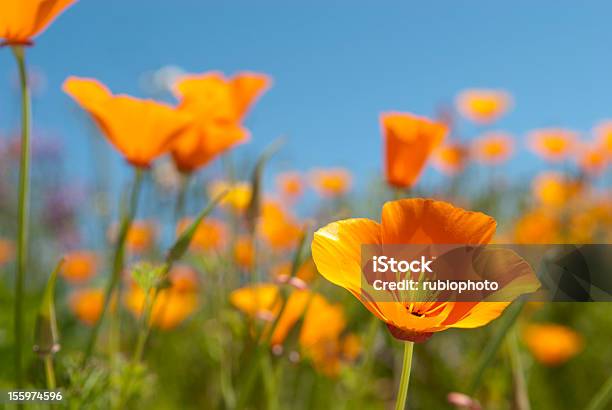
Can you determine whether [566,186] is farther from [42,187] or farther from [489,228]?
[489,228]

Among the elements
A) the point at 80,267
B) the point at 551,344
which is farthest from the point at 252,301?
the point at 80,267

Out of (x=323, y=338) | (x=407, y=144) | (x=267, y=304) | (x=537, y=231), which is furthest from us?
(x=537, y=231)

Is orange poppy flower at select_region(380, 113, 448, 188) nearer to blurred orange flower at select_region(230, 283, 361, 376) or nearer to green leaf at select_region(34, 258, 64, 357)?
blurred orange flower at select_region(230, 283, 361, 376)

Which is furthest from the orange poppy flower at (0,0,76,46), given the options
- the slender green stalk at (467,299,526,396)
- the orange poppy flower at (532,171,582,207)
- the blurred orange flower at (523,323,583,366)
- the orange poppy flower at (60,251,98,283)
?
the orange poppy flower at (532,171,582,207)

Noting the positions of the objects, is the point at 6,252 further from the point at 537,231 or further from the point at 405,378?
the point at 405,378

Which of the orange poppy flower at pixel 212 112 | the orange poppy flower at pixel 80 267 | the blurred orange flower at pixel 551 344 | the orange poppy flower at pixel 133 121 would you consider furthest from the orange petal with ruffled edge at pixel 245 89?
the orange poppy flower at pixel 80 267

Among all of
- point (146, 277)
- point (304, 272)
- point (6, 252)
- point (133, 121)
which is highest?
point (133, 121)

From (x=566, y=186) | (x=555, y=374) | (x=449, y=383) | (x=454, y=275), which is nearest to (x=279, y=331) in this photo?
(x=454, y=275)
